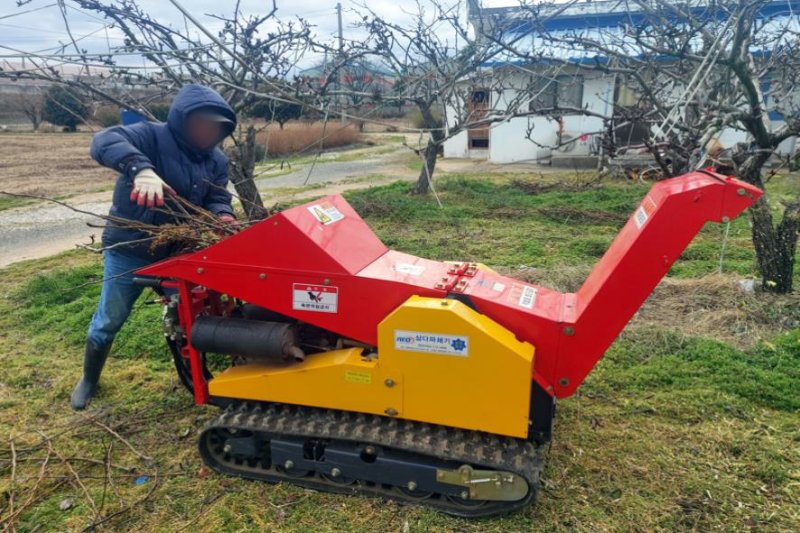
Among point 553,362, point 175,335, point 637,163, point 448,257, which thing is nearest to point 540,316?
point 553,362

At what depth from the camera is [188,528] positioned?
9.39 ft

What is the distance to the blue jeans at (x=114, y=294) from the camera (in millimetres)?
3594

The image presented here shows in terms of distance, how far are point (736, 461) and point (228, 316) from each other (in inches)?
120

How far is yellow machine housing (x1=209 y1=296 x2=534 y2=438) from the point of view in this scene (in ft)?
8.83

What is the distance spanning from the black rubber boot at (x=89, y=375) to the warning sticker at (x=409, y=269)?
85.7 inches

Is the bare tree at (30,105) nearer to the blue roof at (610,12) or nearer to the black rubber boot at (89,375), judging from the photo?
the blue roof at (610,12)

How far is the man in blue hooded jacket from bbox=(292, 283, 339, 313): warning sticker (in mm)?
855

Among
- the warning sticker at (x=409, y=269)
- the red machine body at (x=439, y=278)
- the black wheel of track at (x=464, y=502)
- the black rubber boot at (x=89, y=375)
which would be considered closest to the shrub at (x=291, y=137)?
the black rubber boot at (x=89, y=375)

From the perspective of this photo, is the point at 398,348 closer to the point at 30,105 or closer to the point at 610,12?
the point at 610,12

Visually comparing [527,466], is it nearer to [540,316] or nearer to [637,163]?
[540,316]

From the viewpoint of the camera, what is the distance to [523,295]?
299 cm

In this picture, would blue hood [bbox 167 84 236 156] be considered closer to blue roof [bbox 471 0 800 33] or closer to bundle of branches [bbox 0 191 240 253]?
bundle of branches [bbox 0 191 240 253]

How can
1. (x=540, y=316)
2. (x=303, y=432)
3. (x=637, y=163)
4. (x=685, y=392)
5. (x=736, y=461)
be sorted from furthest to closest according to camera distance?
(x=637, y=163) < (x=685, y=392) < (x=736, y=461) < (x=303, y=432) < (x=540, y=316)

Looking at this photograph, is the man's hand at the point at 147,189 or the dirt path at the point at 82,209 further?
the dirt path at the point at 82,209
